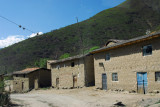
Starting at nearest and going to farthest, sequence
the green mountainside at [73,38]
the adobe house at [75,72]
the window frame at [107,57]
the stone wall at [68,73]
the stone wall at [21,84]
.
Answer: the window frame at [107,57]
the adobe house at [75,72]
the stone wall at [68,73]
the stone wall at [21,84]
the green mountainside at [73,38]

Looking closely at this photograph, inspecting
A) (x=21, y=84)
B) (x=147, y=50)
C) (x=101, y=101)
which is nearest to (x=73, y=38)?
(x=21, y=84)

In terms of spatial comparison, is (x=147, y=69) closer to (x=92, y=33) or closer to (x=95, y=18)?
(x=92, y=33)

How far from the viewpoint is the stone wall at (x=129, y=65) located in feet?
49.1

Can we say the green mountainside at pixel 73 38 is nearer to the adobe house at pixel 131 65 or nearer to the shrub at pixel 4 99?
the adobe house at pixel 131 65

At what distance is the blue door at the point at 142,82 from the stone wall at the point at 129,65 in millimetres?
308

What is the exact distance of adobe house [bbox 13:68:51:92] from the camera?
104 ft

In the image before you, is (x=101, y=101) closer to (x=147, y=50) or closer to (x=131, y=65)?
(x=131, y=65)

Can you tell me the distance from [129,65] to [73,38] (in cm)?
5079

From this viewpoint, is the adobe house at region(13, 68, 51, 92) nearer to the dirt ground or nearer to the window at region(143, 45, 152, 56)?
the dirt ground

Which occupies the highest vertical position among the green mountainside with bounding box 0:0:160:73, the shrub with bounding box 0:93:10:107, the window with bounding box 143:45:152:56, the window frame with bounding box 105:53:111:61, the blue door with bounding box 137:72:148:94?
the green mountainside with bounding box 0:0:160:73

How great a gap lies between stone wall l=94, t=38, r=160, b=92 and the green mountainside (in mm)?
33655

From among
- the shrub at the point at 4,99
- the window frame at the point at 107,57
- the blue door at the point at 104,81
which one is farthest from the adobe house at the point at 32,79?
the shrub at the point at 4,99

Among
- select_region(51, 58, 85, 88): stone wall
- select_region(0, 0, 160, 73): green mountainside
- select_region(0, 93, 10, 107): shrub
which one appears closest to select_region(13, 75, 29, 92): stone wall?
select_region(51, 58, 85, 88): stone wall

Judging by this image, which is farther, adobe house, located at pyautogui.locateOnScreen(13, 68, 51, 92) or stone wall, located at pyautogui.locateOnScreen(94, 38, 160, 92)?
adobe house, located at pyautogui.locateOnScreen(13, 68, 51, 92)
